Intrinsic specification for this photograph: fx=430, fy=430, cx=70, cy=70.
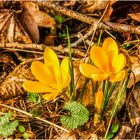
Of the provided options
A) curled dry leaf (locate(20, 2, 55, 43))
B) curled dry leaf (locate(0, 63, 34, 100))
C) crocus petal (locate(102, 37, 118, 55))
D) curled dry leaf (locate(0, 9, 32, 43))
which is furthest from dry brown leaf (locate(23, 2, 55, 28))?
crocus petal (locate(102, 37, 118, 55))

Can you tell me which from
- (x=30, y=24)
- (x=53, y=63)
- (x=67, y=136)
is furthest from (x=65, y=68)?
(x=30, y=24)

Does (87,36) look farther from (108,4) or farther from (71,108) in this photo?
(71,108)

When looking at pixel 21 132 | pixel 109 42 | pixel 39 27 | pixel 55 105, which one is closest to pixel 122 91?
pixel 109 42

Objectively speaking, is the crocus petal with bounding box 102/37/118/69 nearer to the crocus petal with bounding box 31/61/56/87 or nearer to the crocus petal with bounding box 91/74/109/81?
the crocus petal with bounding box 91/74/109/81

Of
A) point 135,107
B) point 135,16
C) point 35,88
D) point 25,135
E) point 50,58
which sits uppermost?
point 135,16

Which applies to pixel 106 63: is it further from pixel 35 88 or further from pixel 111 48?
pixel 35 88

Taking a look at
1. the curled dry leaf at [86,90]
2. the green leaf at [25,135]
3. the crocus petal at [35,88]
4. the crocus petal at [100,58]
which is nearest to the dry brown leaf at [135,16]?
the curled dry leaf at [86,90]

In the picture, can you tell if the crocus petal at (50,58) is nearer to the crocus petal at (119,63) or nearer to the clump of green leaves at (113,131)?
the crocus petal at (119,63)

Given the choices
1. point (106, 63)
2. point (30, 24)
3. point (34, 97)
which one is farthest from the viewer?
point (30, 24)
